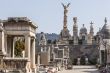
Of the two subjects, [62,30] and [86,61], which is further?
[62,30]

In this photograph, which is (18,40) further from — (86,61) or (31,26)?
(86,61)

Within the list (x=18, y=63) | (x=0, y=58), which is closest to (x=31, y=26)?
(x=18, y=63)

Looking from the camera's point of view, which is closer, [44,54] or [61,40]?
[44,54]

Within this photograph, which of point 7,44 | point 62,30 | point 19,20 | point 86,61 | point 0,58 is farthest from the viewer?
point 62,30

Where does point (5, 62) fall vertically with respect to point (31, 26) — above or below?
below

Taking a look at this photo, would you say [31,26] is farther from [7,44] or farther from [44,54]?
[44,54]

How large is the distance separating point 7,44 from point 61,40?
2505 inches

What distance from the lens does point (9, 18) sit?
43594 mm

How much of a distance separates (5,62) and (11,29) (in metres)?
4.92

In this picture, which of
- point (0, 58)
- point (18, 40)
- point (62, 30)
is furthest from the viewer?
point (62, 30)

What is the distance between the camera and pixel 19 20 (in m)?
43.4

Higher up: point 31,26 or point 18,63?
point 31,26

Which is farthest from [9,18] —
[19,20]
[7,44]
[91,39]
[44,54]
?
[91,39]

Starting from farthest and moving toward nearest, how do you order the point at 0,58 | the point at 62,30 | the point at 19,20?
the point at 62,30 → the point at 19,20 → the point at 0,58
